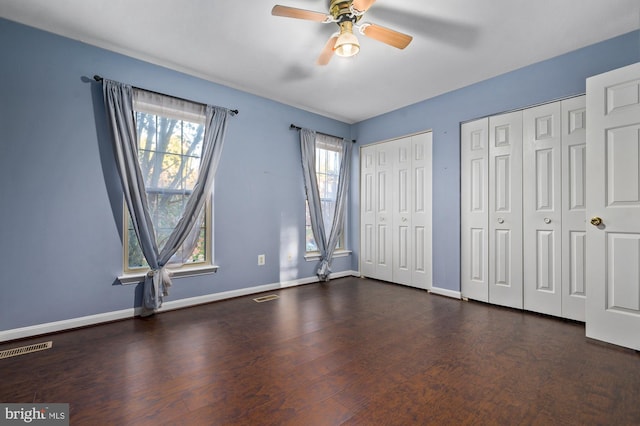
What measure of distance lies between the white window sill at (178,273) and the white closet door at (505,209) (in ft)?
10.8

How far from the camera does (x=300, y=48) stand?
287 cm

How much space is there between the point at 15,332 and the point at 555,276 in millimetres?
4954

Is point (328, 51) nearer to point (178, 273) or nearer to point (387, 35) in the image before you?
point (387, 35)

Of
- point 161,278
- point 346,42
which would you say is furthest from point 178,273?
point 346,42

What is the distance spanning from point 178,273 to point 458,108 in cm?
393

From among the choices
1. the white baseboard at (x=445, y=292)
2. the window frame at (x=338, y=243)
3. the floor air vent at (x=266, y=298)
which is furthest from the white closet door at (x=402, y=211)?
the floor air vent at (x=266, y=298)

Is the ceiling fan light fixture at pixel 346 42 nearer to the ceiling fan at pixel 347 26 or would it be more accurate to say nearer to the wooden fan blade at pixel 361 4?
the ceiling fan at pixel 347 26

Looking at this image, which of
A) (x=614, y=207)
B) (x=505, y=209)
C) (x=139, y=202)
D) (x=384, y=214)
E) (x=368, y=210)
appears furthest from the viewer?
(x=368, y=210)

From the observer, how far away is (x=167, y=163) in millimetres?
3176

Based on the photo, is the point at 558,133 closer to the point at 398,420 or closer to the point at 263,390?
the point at 398,420

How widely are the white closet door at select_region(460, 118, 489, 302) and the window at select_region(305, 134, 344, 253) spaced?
1941 mm

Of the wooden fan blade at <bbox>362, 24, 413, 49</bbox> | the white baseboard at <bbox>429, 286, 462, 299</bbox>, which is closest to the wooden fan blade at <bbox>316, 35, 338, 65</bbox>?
the wooden fan blade at <bbox>362, 24, 413, 49</bbox>

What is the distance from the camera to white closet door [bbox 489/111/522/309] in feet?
10.6

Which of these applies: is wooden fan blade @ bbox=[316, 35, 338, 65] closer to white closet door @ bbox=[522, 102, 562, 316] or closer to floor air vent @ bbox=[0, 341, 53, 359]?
white closet door @ bbox=[522, 102, 562, 316]
